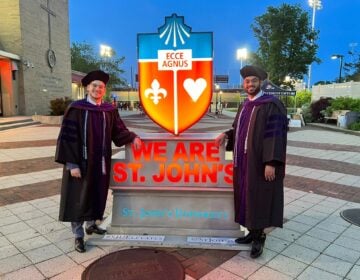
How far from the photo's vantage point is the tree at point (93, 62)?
38.5 metres

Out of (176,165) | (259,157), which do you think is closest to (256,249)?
(259,157)

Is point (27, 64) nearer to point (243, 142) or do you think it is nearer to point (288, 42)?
point (288, 42)

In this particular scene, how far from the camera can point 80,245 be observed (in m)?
3.38

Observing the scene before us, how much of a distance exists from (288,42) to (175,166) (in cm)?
2227

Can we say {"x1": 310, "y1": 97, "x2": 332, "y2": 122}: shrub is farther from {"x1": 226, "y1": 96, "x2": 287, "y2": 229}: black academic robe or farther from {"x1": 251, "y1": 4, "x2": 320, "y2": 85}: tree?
{"x1": 226, "y1": 96, "x2": 287, "y2": 229}: black academic robe

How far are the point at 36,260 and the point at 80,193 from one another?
0.76 metres

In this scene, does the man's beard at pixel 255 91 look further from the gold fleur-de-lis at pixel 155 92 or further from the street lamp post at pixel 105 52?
the street lamp post at pixel 105 52

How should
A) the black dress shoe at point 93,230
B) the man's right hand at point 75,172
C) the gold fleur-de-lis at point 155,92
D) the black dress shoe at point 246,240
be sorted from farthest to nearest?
the black dress shoe at point 93,230 → the gold fleur-de-lis at point 155,92 → the black dress shoe at point 246,240 → the man's right hand at point 75,172

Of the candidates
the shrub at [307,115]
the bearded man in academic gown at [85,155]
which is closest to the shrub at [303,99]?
the shrub at [307,115]

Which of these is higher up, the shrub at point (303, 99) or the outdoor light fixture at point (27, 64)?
the outdoor light fixture at point (27, 64)

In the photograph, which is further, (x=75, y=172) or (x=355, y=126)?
(x=355, y=126)

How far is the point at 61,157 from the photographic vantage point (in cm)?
315

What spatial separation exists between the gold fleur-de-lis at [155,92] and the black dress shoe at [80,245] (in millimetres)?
1689

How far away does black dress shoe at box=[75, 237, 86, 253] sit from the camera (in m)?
3.36
